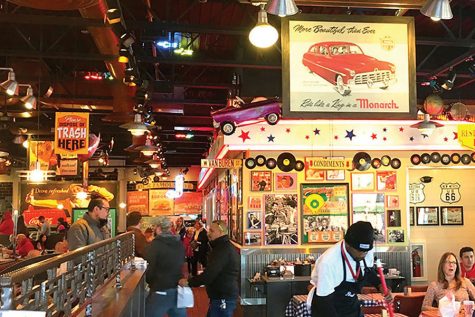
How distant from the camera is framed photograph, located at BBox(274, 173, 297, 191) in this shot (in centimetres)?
1159

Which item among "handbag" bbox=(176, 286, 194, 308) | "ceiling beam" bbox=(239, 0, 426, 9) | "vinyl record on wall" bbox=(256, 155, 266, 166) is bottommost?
"handbag" bbox=(176, 286, 194, 308)

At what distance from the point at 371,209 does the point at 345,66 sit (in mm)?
6642

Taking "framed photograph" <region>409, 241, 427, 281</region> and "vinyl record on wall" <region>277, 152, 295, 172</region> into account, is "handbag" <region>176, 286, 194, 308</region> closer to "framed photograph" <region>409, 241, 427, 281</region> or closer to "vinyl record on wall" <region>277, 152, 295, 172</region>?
"vinyl record on wall" <region>277, 152, 295, 172</region>

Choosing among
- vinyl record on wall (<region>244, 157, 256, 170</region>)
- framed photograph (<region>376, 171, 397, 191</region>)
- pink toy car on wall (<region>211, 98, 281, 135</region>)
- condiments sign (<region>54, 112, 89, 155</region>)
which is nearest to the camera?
pink toy car on wall (<region>211, 98, 281, 135</region>)

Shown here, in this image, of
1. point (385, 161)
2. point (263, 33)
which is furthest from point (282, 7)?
point (385, 161)

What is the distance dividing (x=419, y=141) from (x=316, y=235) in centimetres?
284

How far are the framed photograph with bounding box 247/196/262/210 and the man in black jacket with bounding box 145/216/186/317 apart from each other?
4.91 metres

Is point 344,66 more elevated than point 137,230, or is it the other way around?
point 344,66

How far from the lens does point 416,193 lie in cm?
1352

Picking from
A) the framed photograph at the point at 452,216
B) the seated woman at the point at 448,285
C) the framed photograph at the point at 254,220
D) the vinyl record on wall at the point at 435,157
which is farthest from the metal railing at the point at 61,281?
the framed photograph at the point at 452,216

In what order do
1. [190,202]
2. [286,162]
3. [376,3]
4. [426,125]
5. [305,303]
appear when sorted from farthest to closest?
[190,202] < [286,162] < [426,125] < [305,303] < [376,3]

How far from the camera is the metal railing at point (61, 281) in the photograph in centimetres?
227

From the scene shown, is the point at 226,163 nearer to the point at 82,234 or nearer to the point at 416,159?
the point at 416,159

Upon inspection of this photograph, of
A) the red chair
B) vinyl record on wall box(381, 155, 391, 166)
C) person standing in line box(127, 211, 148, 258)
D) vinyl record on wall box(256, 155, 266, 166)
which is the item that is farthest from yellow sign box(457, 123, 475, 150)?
person standing in line box(127, 211, 148, 258)
